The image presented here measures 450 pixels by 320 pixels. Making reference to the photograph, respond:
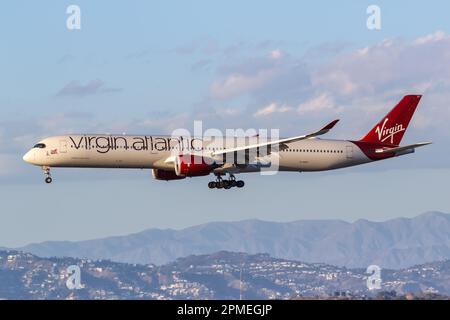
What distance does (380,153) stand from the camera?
387 feet

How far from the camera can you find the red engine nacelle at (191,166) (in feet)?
343

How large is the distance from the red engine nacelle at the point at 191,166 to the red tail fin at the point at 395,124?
22.2 metres

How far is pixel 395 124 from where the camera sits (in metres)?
122

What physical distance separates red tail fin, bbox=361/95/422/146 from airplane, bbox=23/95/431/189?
1700 mm

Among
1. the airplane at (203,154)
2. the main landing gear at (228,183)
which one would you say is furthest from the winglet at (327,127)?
the main landing gear at (228,183)


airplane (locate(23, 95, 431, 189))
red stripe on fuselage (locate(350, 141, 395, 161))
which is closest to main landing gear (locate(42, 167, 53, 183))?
airplane (locate(23, 95, 431, 189))

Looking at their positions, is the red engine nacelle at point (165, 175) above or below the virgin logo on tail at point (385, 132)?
below

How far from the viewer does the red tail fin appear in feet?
393

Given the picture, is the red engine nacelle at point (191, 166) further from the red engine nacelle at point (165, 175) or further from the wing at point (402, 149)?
the wing at point (402, 149)
